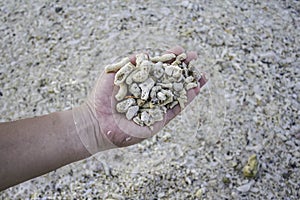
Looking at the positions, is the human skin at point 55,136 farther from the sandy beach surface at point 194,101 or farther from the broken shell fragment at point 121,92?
the sandy beach surface at point 194,101

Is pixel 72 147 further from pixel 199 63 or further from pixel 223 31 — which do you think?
pixel 223 31

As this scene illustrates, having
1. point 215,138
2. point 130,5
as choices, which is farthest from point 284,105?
point 130,5

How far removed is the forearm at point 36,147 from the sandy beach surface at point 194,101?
0.52 feet

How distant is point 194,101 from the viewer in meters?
1.31

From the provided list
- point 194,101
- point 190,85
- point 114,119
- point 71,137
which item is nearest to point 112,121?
point 114,119

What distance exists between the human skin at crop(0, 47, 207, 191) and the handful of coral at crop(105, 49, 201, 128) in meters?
0.02

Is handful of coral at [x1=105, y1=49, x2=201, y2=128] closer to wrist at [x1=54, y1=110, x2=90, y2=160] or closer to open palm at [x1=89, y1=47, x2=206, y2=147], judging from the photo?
open palm at [x1=89, y1=47, x2=206, y2=147]

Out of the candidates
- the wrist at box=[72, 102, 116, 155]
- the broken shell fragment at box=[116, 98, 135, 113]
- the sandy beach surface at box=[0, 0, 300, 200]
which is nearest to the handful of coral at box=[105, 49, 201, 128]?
the broken shell fragment at box=[116, 98, 135, 113]

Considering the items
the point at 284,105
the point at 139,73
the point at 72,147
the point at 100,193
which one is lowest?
the point at 100,193

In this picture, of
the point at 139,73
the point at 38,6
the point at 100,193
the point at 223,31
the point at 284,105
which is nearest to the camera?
the point at 139,73

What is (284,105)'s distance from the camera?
1.41 m

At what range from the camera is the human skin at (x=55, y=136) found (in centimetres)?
99

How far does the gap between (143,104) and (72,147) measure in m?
0.21

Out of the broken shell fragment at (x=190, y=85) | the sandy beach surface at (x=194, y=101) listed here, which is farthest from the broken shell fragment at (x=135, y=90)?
the sandy beach surface at (x=194, y=101)
